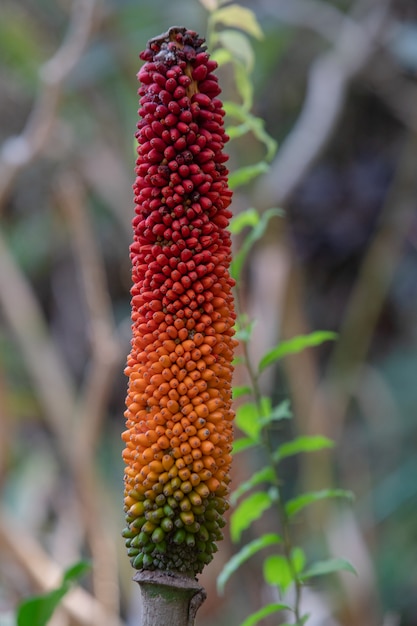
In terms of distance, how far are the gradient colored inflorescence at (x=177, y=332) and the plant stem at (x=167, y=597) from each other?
0.03 feet

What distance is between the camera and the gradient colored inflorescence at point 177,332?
65 centimetres

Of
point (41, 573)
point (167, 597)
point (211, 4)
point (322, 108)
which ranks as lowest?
point (167, 597)

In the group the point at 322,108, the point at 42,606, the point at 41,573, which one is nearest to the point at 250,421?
the point at 42,606

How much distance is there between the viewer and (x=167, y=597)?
647 millimetres

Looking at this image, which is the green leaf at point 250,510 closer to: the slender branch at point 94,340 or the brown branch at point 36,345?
the slender branch at point 94,340

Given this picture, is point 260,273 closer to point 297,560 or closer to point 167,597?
point 297,560

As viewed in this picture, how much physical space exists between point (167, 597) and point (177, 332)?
213mm

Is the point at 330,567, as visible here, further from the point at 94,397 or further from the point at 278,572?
the point at 94,397

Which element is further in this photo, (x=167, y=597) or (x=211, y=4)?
(x=211, y=4)

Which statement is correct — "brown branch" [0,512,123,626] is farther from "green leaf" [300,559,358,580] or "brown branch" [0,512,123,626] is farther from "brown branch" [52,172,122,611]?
"green leaf" [300,559,358,580]

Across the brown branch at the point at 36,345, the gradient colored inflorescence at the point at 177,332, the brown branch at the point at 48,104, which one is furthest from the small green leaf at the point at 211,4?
the brown branch at the point at 36,345

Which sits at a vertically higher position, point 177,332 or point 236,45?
point 236,45

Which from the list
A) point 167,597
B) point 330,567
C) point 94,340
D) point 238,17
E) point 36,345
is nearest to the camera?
point 167,597

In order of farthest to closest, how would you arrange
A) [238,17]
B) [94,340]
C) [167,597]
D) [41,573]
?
[94,340] < [41,573] < [238,17] < [167,597]
